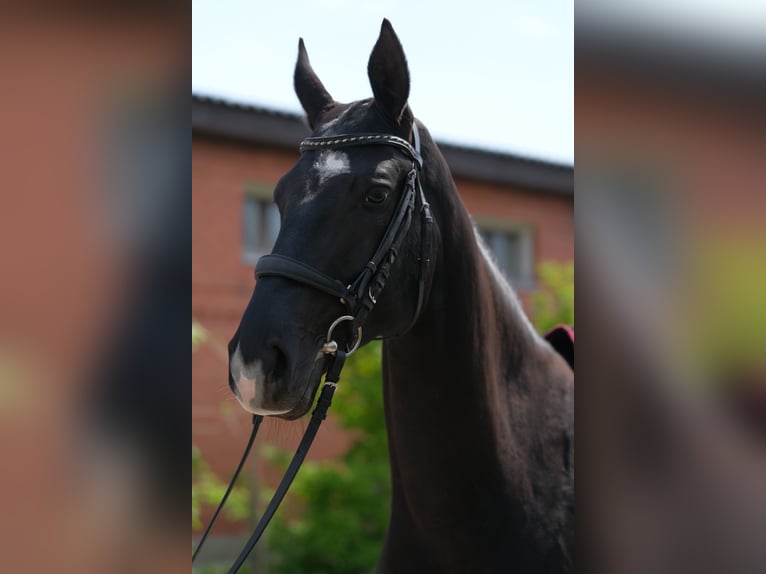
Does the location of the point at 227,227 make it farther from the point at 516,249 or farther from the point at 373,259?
the point at 373,259

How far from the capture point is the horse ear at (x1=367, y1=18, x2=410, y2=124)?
2461mm

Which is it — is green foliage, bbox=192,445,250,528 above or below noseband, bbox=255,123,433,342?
below

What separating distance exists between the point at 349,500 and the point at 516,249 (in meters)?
7.09

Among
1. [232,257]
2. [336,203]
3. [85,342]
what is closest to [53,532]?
[85,342]

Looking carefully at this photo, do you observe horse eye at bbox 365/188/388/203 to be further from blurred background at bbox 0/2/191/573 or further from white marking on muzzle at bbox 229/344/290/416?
blurred background at bbox 0/2/191/573

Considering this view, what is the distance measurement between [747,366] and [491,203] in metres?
12.3

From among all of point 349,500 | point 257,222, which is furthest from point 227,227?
point 349,500

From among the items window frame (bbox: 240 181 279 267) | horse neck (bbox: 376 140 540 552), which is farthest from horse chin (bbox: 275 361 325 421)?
window frame (bbox: 240 181 279 267)

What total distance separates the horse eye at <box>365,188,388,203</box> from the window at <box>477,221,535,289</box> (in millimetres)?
11351

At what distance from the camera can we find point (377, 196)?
7.70 feet

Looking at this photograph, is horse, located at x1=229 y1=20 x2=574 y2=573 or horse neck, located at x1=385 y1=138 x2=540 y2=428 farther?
horse neck, located at x1=385 y1=138 x2=540 y2=428

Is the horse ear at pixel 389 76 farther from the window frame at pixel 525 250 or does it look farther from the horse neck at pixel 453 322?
the window frame at pixel 525 250

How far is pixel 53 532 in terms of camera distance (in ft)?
3.56

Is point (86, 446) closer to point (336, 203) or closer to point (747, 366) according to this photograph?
point (747, 366)
